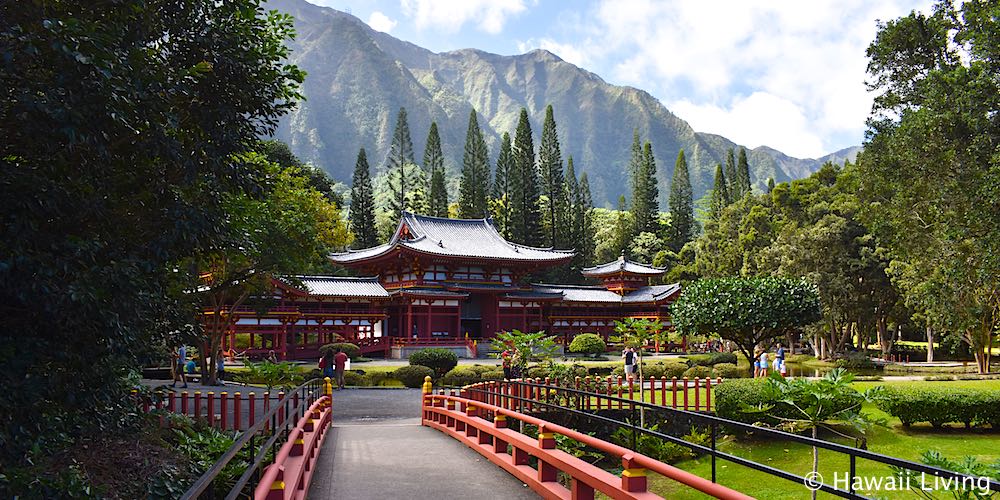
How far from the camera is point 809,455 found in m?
15.0

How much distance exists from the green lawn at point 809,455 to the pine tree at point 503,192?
5233cm

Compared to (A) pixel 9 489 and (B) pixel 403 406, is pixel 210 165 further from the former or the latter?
Result: (B) pixel 403 406

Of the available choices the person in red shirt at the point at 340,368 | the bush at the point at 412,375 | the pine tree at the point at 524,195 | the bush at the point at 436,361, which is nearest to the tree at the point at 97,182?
the person in red shirt at the point at 340,368

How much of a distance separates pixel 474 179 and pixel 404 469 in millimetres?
60215

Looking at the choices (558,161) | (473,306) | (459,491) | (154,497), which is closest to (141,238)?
(154,497)

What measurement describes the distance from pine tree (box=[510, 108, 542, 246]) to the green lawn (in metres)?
51.0

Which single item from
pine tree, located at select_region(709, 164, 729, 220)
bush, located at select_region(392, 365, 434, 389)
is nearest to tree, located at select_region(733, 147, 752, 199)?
pine tree, located at select_region(709, 164, 729, 220)

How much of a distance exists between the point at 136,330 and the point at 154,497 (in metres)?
2.09

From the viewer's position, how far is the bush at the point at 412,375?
30.8 metres

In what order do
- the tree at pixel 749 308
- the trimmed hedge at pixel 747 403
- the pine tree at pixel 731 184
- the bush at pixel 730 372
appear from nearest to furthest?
the trimmed hedge at pixel 747 403 < the tree at pixel 749 308 < the bush at pixel 730 372 < the pine tree at pixel 731 184

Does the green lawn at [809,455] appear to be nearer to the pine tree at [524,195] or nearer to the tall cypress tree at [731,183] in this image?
the pine tree at [524,195]

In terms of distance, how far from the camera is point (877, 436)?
1609 centimetres

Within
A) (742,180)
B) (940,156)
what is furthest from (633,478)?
(742,180)

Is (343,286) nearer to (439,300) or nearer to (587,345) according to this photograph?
(439,300)
